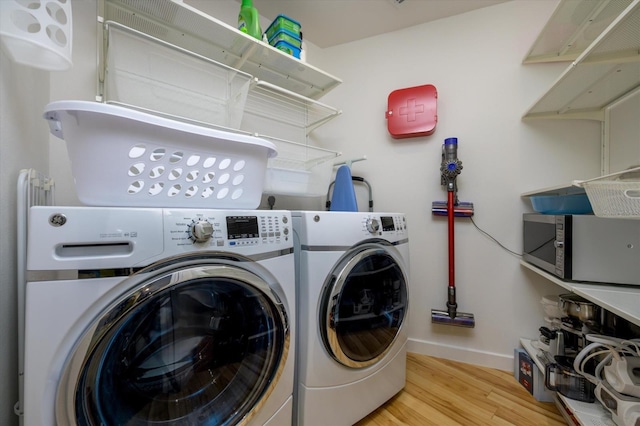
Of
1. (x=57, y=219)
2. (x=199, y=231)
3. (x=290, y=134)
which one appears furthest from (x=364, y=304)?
(x=290, y=134)

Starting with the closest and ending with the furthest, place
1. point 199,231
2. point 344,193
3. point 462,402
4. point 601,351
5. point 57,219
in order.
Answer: point 57,219
point 199,231
point 601,351
point 462,402
point 344,193

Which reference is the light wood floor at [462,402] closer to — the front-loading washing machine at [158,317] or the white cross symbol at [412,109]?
the front-loading washing machine at [158,317]

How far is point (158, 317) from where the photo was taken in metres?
0.66

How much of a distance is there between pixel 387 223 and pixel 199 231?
0.83m

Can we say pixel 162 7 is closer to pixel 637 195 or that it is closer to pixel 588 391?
pixel 637 195

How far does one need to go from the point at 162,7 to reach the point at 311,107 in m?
0.89

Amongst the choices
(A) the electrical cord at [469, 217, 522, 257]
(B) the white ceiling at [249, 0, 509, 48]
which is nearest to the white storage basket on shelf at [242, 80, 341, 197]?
(B) the white ceiling at [249, 0, 509, 48]

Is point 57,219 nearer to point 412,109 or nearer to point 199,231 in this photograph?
point 199,231

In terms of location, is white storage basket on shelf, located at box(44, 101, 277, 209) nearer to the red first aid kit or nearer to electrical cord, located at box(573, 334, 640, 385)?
the red first aid kit

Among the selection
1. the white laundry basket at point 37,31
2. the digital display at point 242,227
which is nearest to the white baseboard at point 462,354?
the digital display at point 242,227

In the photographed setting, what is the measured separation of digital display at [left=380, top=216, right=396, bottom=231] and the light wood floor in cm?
88

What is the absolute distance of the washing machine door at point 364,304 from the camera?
96cm

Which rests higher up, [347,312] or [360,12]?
[360,12]

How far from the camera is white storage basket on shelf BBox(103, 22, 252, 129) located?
948mm
